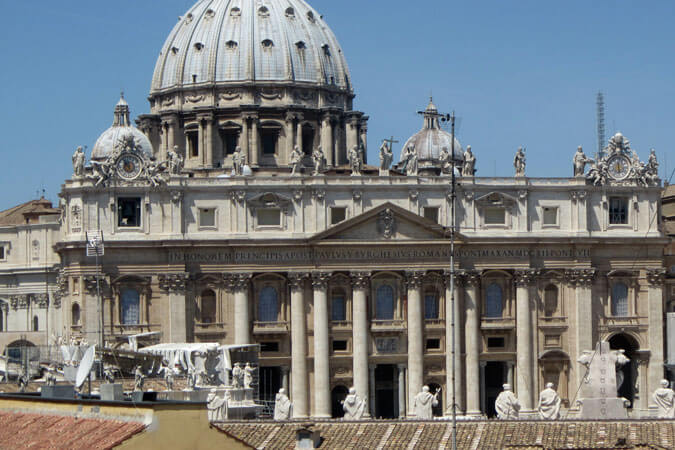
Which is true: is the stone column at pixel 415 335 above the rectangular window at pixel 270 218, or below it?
below

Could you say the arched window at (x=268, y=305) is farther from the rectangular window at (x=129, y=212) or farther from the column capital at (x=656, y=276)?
the column capital at (x=656, y=276)

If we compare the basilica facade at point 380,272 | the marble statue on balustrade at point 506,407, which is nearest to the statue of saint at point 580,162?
the basilica facade at point 380,272

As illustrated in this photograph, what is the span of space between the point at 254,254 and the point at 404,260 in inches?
372

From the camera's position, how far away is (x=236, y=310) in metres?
134

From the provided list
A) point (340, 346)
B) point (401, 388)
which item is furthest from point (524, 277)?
point (340, 346)

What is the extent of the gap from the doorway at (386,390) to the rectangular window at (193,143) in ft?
94.2

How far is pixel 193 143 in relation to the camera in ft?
522

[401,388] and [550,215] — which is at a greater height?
[550,215]

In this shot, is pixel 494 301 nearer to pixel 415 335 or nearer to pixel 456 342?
pixel 456 342

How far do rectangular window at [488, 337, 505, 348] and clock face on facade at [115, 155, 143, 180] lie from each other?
81.0 ft

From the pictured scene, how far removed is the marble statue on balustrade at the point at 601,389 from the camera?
3529 inches

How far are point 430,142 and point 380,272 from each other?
33.1 meters

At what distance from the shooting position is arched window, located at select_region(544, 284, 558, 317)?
453ft

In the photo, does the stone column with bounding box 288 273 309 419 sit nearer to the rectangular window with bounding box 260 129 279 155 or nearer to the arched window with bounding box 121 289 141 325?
the arched window with bounding box 121 289 141 325
